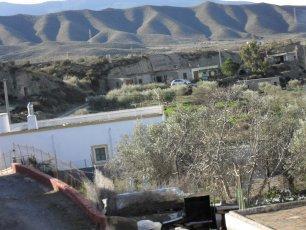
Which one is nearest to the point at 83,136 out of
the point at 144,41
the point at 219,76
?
the point at 219,76

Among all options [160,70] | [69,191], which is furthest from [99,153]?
[160,70]

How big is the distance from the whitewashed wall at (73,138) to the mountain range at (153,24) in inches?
4702

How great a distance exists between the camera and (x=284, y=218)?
10.5m

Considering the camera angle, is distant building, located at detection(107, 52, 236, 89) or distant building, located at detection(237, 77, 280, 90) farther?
distant building, located at detection(107, 52, 236, 89)

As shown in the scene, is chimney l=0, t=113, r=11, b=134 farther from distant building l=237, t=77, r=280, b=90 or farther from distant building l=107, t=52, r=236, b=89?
distant building l=107, t=52, r=236, b=89

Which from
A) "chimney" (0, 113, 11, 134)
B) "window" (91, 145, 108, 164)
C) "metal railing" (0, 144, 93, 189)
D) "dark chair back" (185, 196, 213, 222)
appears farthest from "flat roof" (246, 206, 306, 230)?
"chimney" (0, 113, 11, 134)

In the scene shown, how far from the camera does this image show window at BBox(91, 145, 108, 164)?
2452cm

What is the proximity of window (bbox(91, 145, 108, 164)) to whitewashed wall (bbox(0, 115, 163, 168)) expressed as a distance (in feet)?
0.55

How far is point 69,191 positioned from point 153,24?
6214 inches

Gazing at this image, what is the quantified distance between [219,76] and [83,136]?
1785 inches

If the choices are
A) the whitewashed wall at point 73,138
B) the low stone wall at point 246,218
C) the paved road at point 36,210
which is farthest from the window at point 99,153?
the low stone wall at point 246,218

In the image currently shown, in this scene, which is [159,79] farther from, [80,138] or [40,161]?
[40,161]

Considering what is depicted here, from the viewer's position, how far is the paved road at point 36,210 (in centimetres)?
1348

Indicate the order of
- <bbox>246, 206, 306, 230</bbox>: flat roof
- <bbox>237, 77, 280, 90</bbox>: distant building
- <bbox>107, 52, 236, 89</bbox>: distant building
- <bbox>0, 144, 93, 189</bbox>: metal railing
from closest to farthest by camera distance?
<bbox>246, 206, 306, 230</bbox>: flat roof → <bbox>0, 144, 93, 189</bbox>: metal railing → <bbox>237, 77, 280, 90</bbox>: distant building → <bbox>107, 52, 236, 89</bbox>: distant building
